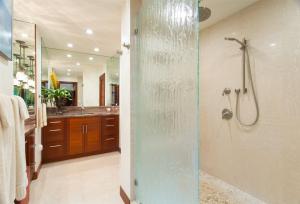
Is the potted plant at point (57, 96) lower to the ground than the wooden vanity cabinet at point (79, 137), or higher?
higher

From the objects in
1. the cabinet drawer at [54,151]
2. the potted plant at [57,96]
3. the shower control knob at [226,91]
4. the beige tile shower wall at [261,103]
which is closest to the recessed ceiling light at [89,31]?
the potted plant at [57,96]

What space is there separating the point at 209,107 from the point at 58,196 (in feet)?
7.52

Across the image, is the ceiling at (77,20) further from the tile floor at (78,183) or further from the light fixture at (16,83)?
the tile floor at (78,183)

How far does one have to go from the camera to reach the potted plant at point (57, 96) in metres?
3.25

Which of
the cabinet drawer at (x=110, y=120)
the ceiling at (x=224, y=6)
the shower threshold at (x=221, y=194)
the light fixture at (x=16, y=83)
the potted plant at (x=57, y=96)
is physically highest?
the ceiling at (x=224, y=6)

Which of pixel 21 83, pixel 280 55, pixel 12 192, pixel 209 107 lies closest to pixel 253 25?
pixel 280 55

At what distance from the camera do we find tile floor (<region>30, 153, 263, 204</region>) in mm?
1835

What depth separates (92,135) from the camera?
333 centimetres

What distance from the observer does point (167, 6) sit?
110cm

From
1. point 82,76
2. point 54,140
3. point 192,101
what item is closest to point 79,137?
point 54,140

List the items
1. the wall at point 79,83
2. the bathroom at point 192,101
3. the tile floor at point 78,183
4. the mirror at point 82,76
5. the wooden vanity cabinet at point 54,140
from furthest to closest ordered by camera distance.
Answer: the wall at point 79,83 < the mirror at point 82,76 < the wooden vanity cabinet at point 54,140 < the tile floor at point 78,183 < the bathroom at point 192,101

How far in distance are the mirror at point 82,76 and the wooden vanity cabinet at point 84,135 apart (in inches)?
27.8

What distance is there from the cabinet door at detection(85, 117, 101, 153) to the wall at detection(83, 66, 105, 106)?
0.72 meters

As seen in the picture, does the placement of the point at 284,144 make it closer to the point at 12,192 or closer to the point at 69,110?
the point at 12,192
